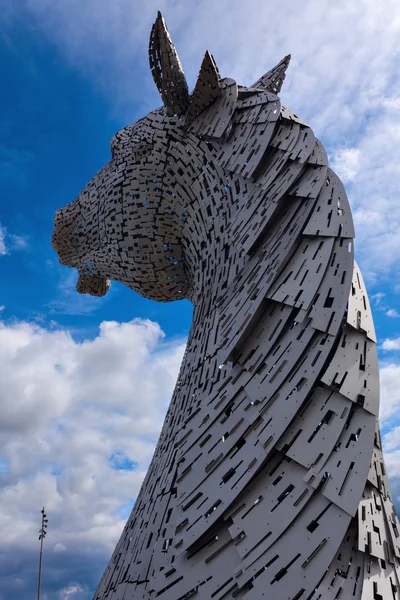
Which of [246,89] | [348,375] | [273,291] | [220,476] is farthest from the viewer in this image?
[246,89]

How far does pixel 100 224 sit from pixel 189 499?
272 cm

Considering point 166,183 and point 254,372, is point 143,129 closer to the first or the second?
point 166,183

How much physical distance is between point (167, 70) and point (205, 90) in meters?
0.33

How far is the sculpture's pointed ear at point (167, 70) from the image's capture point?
402 centimetres

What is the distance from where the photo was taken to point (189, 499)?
116 inches

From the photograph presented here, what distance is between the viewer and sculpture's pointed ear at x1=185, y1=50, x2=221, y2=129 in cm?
396

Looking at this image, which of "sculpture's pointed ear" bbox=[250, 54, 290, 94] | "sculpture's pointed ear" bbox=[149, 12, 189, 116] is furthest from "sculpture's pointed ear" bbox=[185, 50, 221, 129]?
"sculpture's pointed ear" bbox=[250, 54, 290, 94]

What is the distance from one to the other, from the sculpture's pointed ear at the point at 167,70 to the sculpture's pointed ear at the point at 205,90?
138 mm

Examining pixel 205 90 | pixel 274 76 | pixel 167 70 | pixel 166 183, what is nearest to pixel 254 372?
pixel 166 183

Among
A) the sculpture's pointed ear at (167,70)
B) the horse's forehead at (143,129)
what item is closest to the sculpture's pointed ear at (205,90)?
the sculpture's pointed ear at (167,70)

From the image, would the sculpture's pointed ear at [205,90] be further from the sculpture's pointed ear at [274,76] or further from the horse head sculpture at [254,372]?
the sculpture's pointed ear at [274,76]

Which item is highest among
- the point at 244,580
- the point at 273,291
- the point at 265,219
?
the point at 265,219

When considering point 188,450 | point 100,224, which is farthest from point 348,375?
point 100,224

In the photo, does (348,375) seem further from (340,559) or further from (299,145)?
(299,145)
